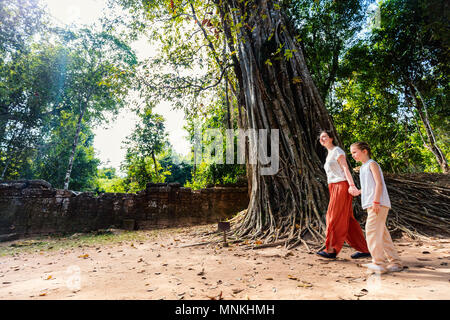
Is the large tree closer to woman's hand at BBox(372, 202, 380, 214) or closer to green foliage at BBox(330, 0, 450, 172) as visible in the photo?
woman's hand at BBox(372, 202, 380, 214)

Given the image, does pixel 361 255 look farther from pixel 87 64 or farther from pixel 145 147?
pixel 87 64

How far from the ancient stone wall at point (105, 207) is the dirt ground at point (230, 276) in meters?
2.97

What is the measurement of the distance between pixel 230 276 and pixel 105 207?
569 centimetres

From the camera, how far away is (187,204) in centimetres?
703

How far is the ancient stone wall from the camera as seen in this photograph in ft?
19.4

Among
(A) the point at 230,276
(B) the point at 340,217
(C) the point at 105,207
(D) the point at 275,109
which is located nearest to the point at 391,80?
(D) the point at 275,109

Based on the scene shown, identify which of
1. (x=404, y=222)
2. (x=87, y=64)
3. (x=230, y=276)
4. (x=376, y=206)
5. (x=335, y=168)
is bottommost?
(x=230, y=276)

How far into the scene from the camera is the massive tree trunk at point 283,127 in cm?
371

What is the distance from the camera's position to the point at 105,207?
6.49 m

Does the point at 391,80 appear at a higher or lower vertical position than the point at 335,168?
higher

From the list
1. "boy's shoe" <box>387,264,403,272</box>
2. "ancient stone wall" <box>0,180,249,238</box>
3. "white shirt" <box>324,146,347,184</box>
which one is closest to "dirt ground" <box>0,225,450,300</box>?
"boy's shoe" <box>387,264,403,272</box>

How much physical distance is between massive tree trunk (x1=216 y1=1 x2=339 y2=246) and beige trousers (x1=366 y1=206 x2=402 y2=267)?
3.73 feet
